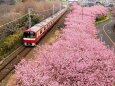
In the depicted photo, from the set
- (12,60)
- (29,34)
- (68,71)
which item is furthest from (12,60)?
(68,71)

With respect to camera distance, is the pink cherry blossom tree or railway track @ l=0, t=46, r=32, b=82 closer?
the pink cherry blossom tree

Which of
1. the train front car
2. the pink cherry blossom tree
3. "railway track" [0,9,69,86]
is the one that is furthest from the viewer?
the train front car

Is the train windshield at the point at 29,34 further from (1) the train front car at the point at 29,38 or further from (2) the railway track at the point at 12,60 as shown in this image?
(2) the railway track at the point at 12,60

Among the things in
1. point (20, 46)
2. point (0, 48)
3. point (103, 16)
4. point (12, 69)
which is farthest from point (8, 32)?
point (103, 16)

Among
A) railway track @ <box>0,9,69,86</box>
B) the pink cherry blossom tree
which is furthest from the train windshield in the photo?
the pink cherry blossom tree

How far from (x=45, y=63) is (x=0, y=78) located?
7.72 meters

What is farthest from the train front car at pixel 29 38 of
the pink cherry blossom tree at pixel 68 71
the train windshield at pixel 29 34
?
the pink cherry blossom tree at pixel 68 71

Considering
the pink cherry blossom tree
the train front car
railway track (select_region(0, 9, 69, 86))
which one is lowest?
railway track (select_region(0, 9, 69, 86))

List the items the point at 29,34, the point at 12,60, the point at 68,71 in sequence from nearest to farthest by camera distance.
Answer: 1. the point at 68,71
2. the point at 12,60
3. the point at 29,34

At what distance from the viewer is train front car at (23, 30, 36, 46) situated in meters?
34.3

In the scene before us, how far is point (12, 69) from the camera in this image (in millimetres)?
25047

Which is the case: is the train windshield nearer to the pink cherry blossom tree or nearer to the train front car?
the train front car

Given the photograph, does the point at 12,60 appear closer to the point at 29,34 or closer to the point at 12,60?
the point at 12,60

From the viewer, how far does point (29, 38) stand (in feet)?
113
